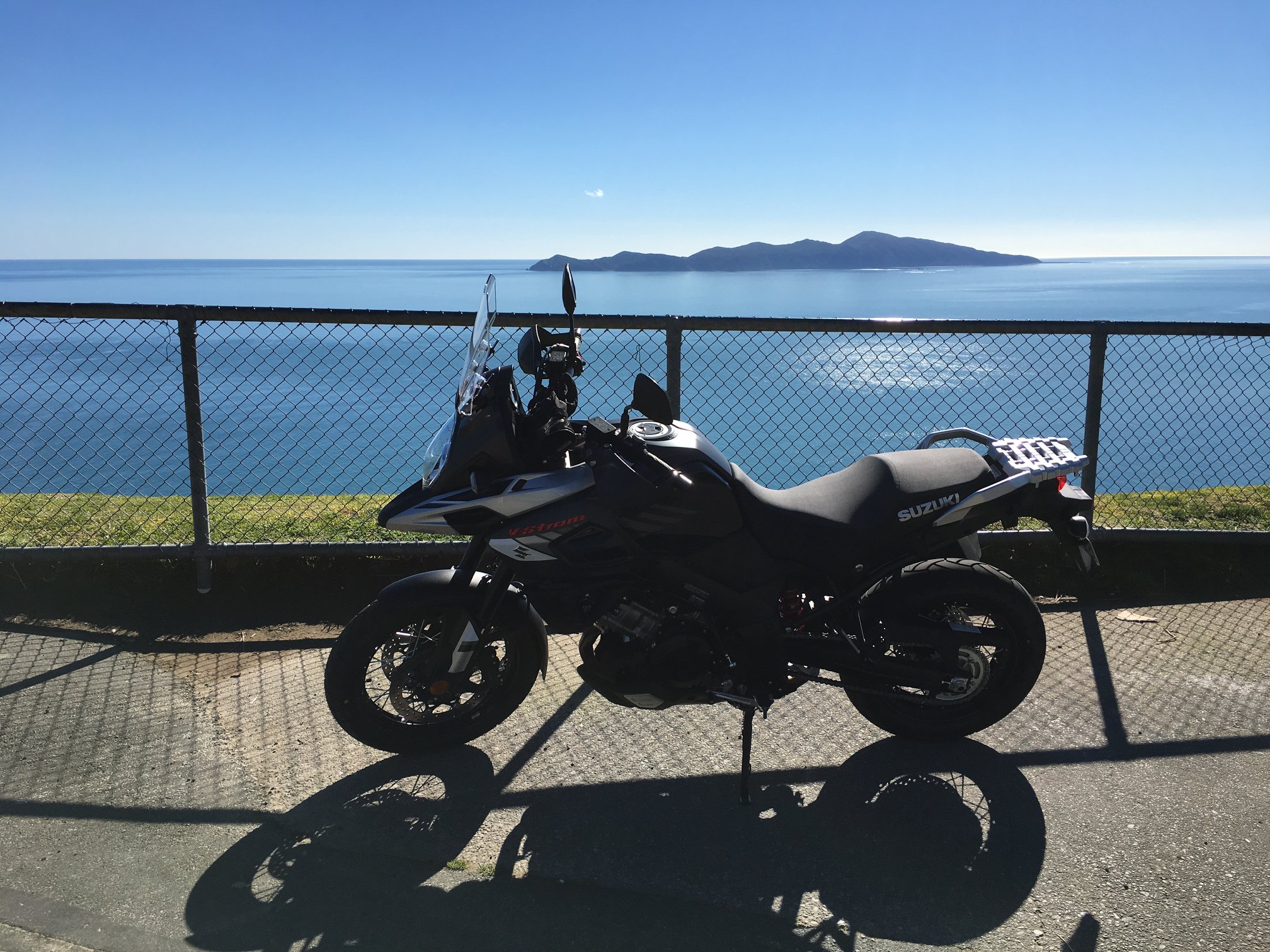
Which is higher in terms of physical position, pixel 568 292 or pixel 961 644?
pixel 568 292

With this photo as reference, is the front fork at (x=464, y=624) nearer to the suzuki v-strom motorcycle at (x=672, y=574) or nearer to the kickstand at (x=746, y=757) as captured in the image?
the suzuki v-strom motorcycle at (x=672, y=574)

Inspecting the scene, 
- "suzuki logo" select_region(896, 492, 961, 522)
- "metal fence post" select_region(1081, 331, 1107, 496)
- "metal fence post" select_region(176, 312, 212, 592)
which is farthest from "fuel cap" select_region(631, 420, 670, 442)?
"metal fence post" select_region(1081, 331, 1107, 496)

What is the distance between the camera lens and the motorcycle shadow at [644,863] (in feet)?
8.95

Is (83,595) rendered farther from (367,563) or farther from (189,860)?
A: (189,860)

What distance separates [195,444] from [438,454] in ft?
7.39

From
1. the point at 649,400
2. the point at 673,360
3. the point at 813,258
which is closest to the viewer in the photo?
the point at 649,400

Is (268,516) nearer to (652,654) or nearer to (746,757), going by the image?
(652,654)

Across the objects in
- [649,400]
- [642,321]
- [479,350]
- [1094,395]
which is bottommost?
[1094,395]

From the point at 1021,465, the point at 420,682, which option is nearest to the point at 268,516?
the point at 420,682

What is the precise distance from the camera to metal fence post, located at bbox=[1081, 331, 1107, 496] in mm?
5199

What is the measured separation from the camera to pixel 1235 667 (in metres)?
4.47

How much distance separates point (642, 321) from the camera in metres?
4.93

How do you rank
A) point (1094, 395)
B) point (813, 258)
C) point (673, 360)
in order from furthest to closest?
point (813, 258) < point (1094, 395) < point (673, 360)

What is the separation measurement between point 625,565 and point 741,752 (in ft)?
2.91
